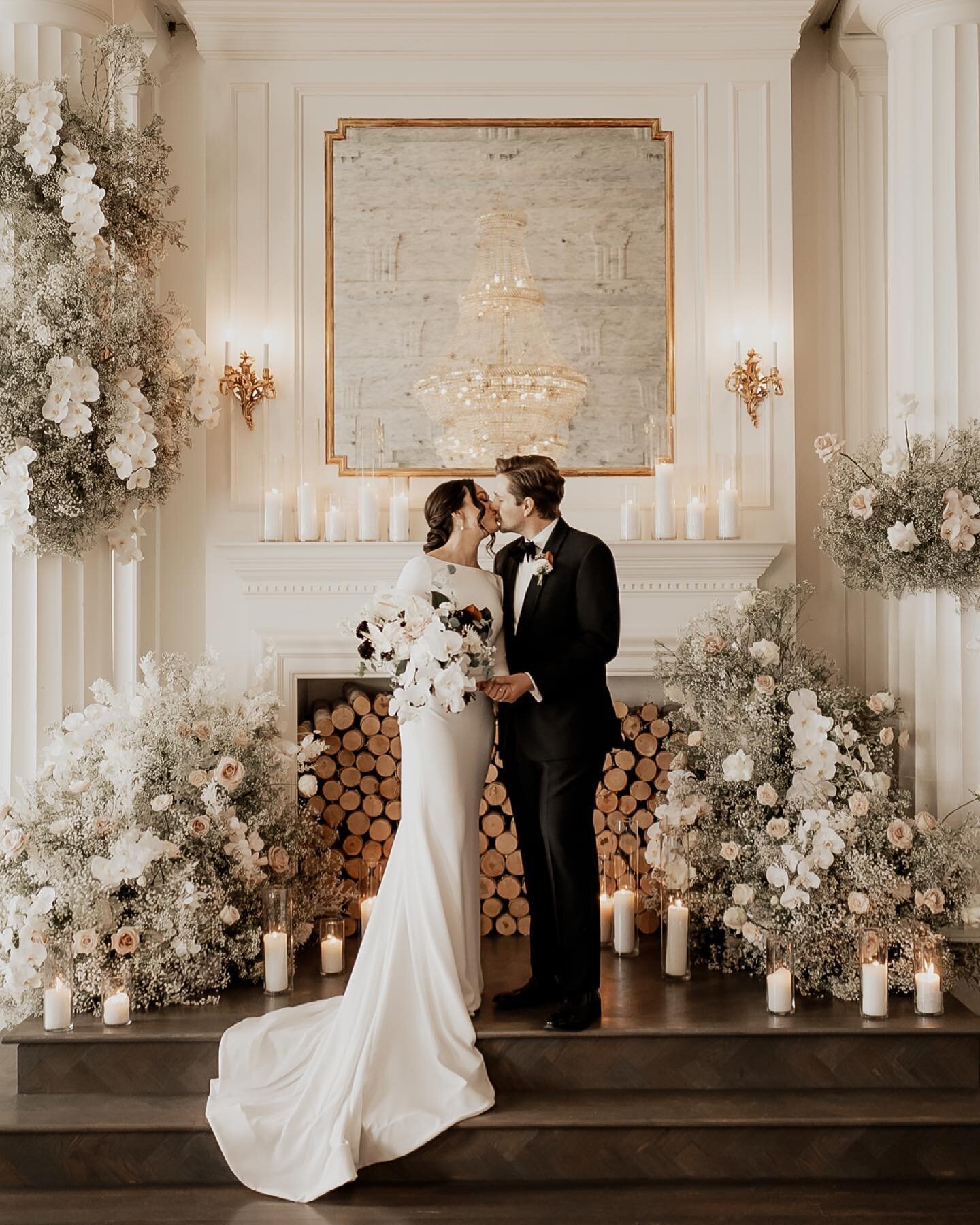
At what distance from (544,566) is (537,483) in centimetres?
28

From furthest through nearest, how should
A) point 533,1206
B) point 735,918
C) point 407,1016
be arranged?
point 735,918, point 407,1016, point 533,1206

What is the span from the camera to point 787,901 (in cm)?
382

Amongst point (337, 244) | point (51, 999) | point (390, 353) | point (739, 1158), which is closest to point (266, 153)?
point (337, 244)

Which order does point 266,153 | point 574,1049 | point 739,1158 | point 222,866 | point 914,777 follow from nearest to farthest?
point 739,1158
point 574,1049
point 222,866
point 914,777
point 266,153

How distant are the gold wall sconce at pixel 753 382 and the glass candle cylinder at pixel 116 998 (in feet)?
10.9

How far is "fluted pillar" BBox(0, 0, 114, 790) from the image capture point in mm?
4090

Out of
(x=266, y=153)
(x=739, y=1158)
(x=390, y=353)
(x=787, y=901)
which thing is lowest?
(x=739, y=1158)

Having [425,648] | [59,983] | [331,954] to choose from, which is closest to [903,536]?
[425,648]

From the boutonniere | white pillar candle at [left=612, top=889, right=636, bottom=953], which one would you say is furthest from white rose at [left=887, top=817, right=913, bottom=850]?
the boutonniere

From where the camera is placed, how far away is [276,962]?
3838 millimetres

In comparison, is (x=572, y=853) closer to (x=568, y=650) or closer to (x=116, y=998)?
(x=568, y=650)

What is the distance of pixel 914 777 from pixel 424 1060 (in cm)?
226

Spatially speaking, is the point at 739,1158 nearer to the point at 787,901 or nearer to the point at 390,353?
the point at 787,901

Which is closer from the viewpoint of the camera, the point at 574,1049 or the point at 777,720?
the point at 574,1049
